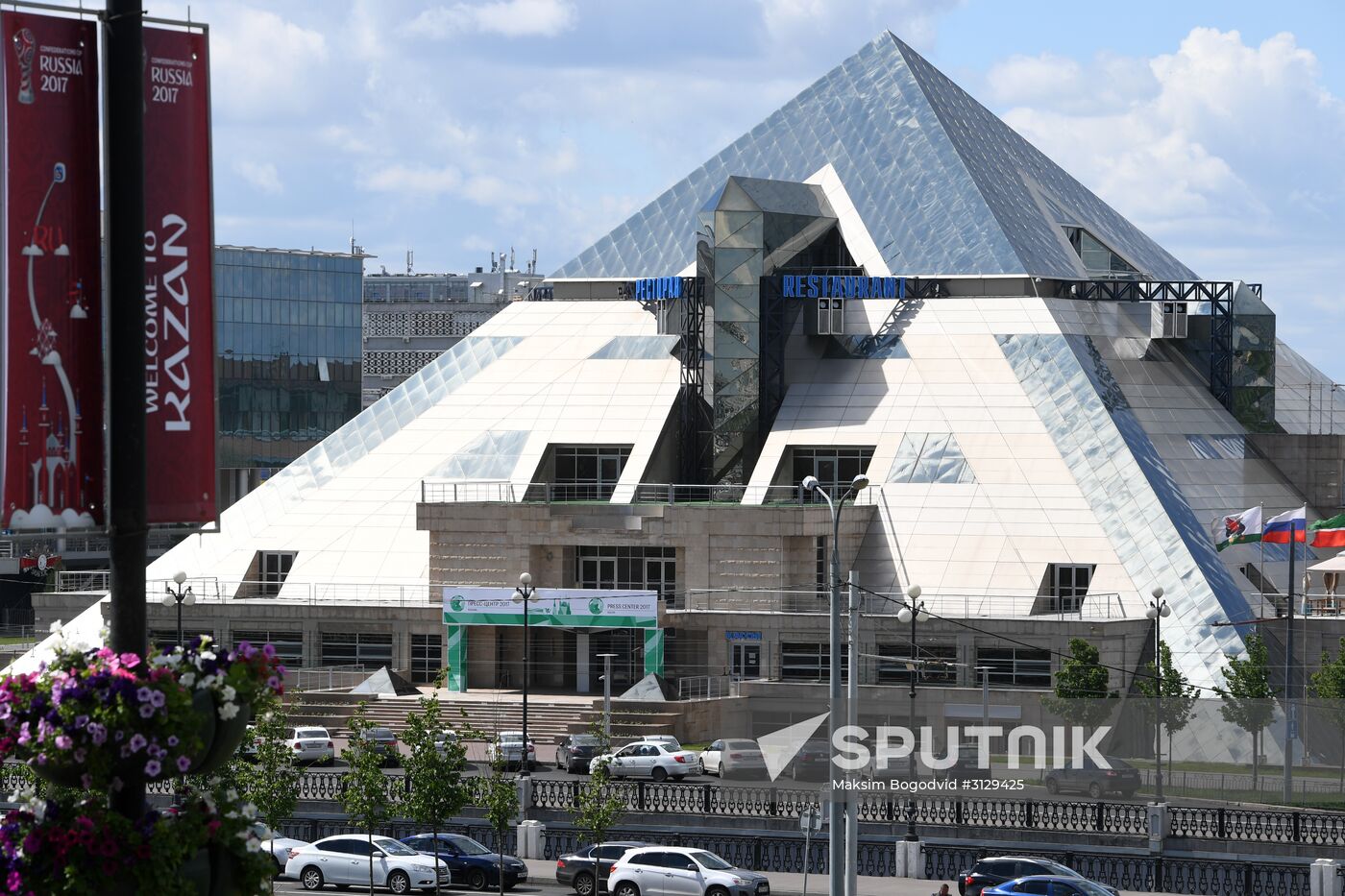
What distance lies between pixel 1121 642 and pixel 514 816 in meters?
22.9

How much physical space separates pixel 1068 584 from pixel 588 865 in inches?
1107

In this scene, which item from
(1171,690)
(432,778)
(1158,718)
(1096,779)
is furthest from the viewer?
(1171,690)

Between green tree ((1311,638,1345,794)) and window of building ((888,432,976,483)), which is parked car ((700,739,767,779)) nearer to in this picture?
green tree ((1311,638,1345,794))

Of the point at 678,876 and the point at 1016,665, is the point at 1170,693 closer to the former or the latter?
the point at 1016,665

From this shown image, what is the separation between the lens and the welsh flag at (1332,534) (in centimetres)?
6128

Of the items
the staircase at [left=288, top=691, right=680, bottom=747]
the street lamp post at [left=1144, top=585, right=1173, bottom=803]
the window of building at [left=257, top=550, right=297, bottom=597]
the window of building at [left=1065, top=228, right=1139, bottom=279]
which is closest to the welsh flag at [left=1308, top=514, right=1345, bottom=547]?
the street lamp post at [left=1144, top=585, right=1173, bottom=803]

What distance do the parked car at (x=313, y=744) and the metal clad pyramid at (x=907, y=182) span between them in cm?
3023

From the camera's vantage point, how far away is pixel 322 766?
5838 centimetres

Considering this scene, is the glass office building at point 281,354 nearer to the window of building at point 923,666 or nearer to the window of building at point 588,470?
the window of building at point 588,470

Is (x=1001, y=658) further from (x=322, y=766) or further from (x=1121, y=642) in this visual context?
(x=322, y=766)

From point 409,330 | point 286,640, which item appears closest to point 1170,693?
point 286,640

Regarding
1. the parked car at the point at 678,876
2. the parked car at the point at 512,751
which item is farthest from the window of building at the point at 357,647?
the parked car at the point at 678,876

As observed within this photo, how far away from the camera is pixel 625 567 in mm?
69875

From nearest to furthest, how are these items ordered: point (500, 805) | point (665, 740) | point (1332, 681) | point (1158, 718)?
1. point (500, 805)
2. point (1158, 718)
3. point (1332, 681)
4. point (665, 740)
